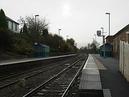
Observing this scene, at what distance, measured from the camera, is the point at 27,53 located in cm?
7031

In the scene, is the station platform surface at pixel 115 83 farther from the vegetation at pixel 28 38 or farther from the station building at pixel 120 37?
the vegetation at pixel 28 38

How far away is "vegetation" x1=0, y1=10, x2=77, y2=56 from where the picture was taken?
2441 inches

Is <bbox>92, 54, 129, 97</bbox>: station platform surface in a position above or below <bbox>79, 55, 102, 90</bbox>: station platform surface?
below

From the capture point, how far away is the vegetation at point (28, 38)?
6200cm

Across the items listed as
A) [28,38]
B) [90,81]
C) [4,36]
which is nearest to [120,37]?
[4,36]

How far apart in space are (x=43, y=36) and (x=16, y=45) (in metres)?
37.7

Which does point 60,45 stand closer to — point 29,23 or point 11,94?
point 29,23

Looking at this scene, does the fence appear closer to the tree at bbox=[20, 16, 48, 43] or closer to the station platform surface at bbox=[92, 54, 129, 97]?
the station platform surface at bbox=[92, 54, 129, 97]

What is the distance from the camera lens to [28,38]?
292 ft

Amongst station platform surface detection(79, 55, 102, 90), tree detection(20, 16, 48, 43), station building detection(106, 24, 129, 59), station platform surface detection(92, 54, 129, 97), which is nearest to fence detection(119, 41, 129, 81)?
station platform surface detection(92, 54, 129, 97)

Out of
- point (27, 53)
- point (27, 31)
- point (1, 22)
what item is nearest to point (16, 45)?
point (27, 53)

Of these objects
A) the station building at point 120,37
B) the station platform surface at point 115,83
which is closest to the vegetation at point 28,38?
the station building at point 120,37

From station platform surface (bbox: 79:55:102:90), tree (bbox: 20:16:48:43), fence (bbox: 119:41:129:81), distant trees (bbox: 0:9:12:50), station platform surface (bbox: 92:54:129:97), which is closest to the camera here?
station platform surface (bbox: 92:54:129:97)

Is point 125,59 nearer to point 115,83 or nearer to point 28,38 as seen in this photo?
point 115,83
